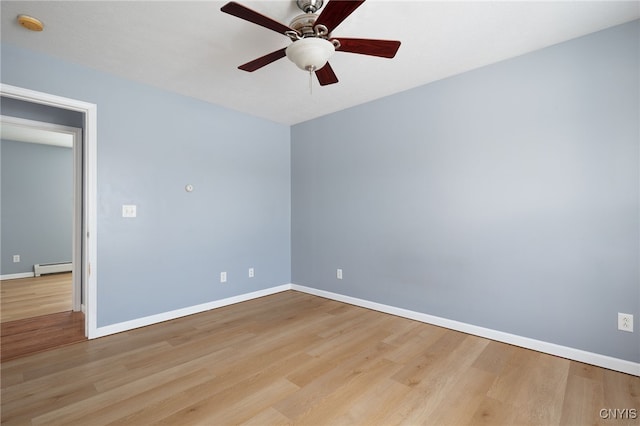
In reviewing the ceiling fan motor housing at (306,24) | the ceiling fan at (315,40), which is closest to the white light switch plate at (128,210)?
the ceiling fan at (315,40)

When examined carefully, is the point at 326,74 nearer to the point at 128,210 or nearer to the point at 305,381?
the point at 305,381

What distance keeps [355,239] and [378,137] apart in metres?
1.26

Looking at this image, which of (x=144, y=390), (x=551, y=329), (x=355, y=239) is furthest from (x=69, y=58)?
(x=551, y=329)

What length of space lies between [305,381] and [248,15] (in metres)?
2.22

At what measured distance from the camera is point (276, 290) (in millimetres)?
4188

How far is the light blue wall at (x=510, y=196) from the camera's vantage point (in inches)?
82.9

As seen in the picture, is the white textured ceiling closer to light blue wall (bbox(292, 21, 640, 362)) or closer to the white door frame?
light blue wall (bbox(292, 21, 640, 362))

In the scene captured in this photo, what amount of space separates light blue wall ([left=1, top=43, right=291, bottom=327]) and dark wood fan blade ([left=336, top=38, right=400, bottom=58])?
7.25ft

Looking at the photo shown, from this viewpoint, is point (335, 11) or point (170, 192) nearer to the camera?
point (335, 11)

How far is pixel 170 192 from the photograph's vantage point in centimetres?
316

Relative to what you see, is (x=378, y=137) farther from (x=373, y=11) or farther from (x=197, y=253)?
(x=197, y=253)

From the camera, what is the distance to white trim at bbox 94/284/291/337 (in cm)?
276

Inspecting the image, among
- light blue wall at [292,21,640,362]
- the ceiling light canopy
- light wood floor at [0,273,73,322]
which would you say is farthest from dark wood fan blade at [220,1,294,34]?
light wood floor at [0,273,73,322]

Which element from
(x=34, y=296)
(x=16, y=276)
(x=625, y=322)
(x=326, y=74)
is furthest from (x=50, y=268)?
(x=625, y=322)
